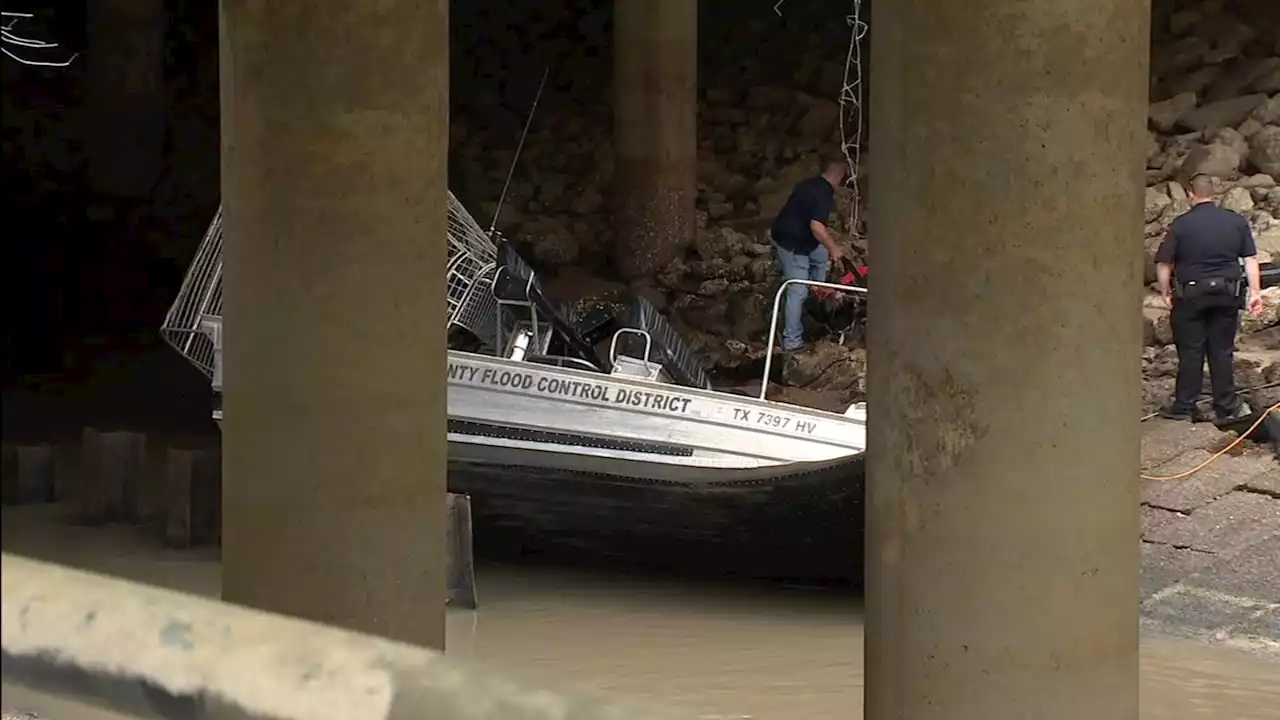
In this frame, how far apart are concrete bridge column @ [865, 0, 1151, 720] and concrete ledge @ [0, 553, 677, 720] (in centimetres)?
222

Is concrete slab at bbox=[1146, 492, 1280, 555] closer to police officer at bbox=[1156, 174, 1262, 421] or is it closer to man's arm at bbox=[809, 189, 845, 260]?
police officer at bbox=[1156, 174, 1262, 421]

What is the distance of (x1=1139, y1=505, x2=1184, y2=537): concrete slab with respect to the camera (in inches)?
349

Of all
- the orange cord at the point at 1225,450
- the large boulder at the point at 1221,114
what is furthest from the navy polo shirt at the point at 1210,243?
the large boulder at the point at 1221,114

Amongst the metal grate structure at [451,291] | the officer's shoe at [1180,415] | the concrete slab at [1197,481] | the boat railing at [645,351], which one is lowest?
the concrete slab at [1197,481]

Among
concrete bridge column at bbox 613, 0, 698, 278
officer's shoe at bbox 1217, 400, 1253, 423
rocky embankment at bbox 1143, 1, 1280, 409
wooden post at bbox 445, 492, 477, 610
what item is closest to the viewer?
wooden post at bbox 445, 492, 477, 610

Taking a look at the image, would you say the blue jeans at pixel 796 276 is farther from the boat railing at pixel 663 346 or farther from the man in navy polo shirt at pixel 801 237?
the boat railing at pixel 663 346

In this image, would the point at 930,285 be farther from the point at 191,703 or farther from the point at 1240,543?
the point at 1240,543

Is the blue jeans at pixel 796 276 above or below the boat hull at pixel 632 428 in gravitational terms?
above

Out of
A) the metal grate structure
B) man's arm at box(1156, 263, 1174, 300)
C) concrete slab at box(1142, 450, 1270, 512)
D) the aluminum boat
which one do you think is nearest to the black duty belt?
man's arm at box(1156, 263, 1174, 300)

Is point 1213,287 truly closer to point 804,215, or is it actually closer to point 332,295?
point 804,215

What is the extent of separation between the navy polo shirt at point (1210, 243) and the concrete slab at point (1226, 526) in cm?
161

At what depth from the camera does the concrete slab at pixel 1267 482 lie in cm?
893

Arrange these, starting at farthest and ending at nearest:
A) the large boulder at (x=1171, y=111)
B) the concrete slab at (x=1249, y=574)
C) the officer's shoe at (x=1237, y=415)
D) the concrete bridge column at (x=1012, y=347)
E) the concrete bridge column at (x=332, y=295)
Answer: the large boulder at (x=1171, y=111), the officer's shoe at (x=1237, y=415), the concrete slab at (x=1249, y=574), the concrete bridge column at (x=332, y=295), the concrete bridge column at (x=1012, y=347)

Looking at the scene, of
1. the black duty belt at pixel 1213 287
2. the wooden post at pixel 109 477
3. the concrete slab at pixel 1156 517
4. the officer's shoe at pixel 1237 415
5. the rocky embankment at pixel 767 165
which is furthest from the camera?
the rocky embankment at pixel 767 165
